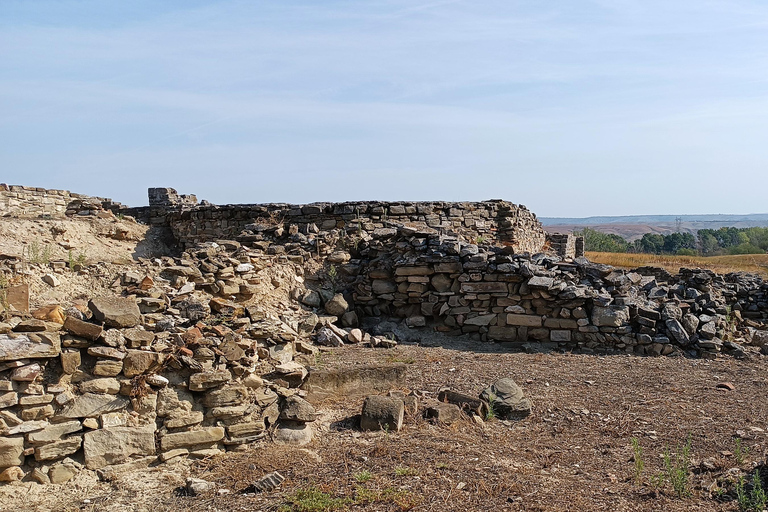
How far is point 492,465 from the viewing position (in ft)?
16.9

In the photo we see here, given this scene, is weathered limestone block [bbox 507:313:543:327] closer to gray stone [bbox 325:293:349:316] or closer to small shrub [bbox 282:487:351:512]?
gray stone [bbox 325:293:349:316]

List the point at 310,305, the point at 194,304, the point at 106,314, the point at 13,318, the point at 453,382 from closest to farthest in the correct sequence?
the point at 13,318
the point at 106,314
the point at 194,304
the point at 453,382
the point at 310,305

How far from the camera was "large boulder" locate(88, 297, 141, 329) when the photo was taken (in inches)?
214

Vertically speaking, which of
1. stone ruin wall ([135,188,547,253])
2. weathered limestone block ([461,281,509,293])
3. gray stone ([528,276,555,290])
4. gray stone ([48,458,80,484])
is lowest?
gray stone ([48,458,80,484])

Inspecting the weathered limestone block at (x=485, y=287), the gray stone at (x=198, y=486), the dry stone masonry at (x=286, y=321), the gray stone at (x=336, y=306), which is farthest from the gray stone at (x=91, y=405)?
the weathered limestone block at (x=485, y=287)

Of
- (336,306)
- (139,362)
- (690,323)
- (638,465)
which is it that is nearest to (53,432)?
(139,362)

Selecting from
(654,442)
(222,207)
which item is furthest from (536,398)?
(222,207)

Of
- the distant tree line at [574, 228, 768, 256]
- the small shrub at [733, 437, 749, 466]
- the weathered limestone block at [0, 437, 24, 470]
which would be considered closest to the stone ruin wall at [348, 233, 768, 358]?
the small shrub at [733, 437, 749, 466]

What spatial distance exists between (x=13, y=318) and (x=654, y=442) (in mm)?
5804

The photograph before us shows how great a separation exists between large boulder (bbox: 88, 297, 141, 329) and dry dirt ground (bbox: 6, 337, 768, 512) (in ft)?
4.37

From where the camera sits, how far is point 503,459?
533 cm

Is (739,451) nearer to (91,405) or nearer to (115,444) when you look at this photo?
(115,444)

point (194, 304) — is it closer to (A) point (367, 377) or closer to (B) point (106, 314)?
(B) point (106, 314)

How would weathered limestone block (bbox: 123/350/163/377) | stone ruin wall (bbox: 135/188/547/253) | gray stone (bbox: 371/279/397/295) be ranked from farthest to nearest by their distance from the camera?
1. stone ruin wall (bbox: 135/188/547/253)
2. gray stone (bbox: 371/279/397/295)
3. weathered limestone block (bbox: 123/350/163/377)
